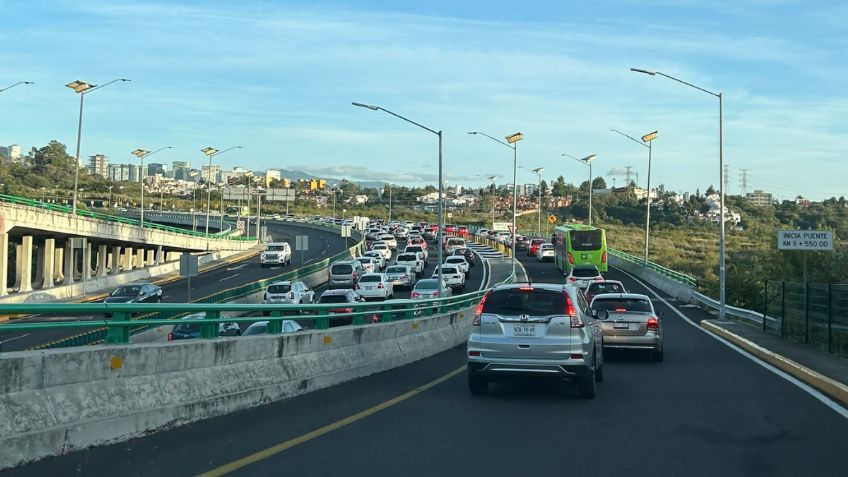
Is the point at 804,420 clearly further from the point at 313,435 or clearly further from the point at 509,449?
the point at 313,435

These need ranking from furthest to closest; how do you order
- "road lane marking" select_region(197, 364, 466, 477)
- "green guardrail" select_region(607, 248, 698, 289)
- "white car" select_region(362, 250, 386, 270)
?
"white car" select_region(362, 250, 386, 270)
"green guardrail" select_region(607, 248, 698, 289)
"road lane marking" select_region(197, 364, 466, 477)

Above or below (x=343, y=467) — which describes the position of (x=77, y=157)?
above

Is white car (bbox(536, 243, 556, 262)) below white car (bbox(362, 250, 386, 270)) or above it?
above

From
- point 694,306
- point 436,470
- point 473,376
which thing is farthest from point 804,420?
point 694,306

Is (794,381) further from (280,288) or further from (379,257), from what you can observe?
(379,257)

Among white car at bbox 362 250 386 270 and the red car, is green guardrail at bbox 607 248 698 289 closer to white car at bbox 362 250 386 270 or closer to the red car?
the red car

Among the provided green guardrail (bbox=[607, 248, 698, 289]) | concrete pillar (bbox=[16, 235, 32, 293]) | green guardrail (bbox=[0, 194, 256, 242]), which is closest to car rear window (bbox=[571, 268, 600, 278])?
green guardrail (bbox=[607, 248, 698, 289])

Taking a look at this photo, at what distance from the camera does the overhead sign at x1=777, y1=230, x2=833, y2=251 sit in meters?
26.8

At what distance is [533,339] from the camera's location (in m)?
13.0

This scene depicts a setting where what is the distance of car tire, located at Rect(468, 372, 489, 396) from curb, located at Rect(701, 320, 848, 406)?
518 centimetres

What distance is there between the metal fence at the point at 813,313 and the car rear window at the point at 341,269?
1197 inches

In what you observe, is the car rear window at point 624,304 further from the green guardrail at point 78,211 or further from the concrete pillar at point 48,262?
the concrete pillar at point 48,262

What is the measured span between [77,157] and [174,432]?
164ft

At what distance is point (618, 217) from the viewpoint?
626 ft
